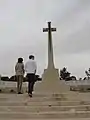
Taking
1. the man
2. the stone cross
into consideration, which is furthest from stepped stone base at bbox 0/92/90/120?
the stone cross

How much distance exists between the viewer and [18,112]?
28.1 ft

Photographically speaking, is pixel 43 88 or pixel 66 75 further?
pixel 66 75

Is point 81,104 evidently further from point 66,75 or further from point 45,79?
point 66,75

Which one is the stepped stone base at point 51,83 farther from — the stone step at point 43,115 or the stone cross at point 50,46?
the stone step at point 43,115

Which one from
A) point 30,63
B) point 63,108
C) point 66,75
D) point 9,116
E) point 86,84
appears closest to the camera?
point 9,116

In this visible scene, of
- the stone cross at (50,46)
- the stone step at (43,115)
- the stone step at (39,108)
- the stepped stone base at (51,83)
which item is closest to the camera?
the stone step at (43,115)

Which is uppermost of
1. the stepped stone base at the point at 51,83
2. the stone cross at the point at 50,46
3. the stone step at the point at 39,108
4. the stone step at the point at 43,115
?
the stone cross at the point at 50,46

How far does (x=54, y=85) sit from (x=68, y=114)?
912 centimetres

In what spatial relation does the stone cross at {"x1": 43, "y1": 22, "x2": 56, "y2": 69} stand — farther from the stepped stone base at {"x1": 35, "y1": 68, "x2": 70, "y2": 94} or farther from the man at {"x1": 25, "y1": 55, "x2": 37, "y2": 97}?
the man at {"x1": 25, "y1": 55, "x2": 37, "y2": 97}

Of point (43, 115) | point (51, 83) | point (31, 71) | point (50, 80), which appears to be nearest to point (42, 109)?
point (43, 115)

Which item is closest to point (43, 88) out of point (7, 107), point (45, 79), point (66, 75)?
point (45, 79)

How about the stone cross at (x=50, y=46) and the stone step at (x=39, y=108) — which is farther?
the stone cross at (x=50, y=46)

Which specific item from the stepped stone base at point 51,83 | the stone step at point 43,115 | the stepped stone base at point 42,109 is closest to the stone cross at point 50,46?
the stepped stone base at point 51,83

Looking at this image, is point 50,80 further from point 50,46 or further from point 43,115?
point 43,115
